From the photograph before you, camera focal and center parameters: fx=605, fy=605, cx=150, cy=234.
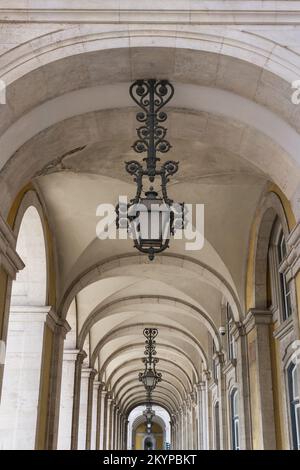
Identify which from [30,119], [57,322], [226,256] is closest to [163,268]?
[226,256]

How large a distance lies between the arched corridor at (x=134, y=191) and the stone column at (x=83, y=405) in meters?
0.04

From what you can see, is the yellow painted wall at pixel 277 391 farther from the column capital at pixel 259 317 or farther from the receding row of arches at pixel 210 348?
the column capital at pixel 259 317

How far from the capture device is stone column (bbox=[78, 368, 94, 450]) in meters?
19.1

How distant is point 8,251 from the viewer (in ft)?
23.9

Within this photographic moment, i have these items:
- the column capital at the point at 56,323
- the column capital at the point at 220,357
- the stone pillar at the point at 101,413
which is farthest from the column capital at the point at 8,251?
the stone pillar at the point at 101,413

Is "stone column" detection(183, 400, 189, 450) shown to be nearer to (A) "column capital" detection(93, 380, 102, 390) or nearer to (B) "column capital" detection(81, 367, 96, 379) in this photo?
(A) "column capital" detection(93, 380, 102, 390)

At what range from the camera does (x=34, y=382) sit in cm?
1082

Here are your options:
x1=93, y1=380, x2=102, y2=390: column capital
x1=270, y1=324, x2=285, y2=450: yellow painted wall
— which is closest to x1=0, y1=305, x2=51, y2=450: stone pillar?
x1=270, y1=324, x2=285, y2=450: yellow painted wall

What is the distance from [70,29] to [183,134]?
2.27 meters

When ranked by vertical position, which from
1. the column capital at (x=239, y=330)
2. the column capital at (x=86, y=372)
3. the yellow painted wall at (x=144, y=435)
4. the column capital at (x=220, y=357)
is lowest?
the column capital at (x=239, y=330)

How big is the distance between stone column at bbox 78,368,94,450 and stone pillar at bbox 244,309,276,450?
8458 mm

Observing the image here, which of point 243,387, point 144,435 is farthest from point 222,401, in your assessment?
point 144,435

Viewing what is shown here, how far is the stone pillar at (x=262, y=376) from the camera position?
10.9m

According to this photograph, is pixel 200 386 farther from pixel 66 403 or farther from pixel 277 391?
pixel 277 391
